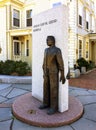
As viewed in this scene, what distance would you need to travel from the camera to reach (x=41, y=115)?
4.39 metres

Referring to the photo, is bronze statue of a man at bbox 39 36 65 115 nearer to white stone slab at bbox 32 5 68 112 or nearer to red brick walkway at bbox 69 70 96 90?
white stone slab at bbox 32 5 68 112

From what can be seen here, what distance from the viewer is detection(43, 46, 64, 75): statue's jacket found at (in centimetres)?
437

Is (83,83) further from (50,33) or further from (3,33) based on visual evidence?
(3,33)

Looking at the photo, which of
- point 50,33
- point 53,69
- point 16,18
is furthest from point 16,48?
point 53,69

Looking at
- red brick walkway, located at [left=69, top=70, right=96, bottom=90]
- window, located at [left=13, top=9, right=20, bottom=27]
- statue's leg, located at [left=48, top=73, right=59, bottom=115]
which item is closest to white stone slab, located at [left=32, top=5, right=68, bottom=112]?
statue's leg, located at [left=48, top=73, right=59, bottom=115]

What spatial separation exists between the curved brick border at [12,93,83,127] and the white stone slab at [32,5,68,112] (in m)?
0.29

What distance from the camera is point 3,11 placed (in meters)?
14.7

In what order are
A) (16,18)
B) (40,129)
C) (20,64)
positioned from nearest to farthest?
(40,129)
(20,64)
(16,18)

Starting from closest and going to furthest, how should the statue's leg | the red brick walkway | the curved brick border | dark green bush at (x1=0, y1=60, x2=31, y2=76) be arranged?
1. the curved brick border
2. the statue's leg
3. the red brick walkway
4. dark green bush at (x1=0, y1=60, x2=31, y2=76)

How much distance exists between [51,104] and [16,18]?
1244 centimetres

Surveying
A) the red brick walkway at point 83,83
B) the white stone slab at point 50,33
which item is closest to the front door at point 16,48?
the red brick walkway at point 83,83

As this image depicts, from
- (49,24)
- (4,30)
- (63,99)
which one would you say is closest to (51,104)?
(63,99)

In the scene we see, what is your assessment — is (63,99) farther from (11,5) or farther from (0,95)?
(11,5)

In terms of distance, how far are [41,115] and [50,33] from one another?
2.25 meters
